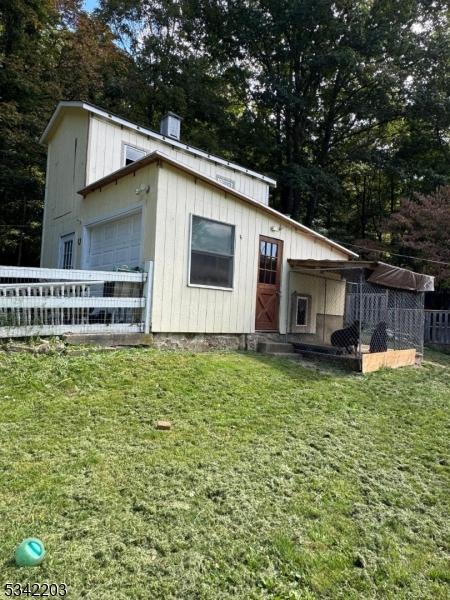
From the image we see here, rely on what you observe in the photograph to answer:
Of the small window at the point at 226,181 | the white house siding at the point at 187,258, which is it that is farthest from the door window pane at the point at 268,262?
the small window at the point at 226,181

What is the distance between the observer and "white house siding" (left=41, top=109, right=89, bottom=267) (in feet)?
33.0

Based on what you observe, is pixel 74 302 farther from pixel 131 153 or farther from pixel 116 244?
pixel 131 153

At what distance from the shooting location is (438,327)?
13.9 metres

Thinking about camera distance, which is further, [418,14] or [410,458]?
[418,14]

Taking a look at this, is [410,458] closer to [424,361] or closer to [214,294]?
[214,294]

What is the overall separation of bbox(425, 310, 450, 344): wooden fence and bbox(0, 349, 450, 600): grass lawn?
9173 millimetres

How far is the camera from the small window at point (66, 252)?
10.2 metres

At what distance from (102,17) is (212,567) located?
24843 millimetres

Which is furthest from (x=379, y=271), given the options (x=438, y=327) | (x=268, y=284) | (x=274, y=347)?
(x=438, y=327)

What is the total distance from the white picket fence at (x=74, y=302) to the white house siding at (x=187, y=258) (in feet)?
1.10

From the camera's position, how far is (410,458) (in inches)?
164

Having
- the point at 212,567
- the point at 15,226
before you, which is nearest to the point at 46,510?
the point at 212,567

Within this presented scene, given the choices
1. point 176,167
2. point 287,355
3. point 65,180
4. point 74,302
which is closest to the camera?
point 74,302

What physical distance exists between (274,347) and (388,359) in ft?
7.81
